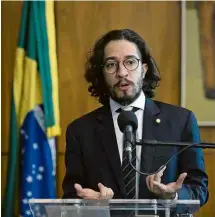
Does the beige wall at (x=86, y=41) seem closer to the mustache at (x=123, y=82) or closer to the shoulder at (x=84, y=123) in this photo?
the shoulder at (x=84, y=123)

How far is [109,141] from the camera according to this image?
7.08 feet

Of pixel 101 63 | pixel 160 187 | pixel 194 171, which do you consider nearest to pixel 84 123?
pixel 101 63

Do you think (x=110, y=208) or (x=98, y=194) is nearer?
(x=110, y=208)

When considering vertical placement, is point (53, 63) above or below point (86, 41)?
below

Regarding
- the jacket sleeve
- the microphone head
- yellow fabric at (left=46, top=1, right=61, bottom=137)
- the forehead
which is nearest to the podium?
the microphone head

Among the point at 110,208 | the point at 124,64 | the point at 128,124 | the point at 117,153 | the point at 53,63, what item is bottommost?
the point at 110,208

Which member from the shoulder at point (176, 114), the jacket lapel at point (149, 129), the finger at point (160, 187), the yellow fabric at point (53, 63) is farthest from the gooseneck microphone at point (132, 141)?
the yellow fabric at point (53, 63)

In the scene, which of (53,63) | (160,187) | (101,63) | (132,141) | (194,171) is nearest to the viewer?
(132,141)

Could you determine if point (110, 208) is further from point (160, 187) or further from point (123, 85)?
point (123, 85)

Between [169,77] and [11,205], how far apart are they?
4.77 ft

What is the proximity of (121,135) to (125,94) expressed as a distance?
171mm

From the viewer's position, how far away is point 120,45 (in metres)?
2.21

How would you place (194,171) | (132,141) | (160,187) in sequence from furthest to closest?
1. (194,171)
2. (160,187)
3. (132,141)

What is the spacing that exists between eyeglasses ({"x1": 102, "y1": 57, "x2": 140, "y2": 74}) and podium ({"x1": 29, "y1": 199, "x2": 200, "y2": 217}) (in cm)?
72
